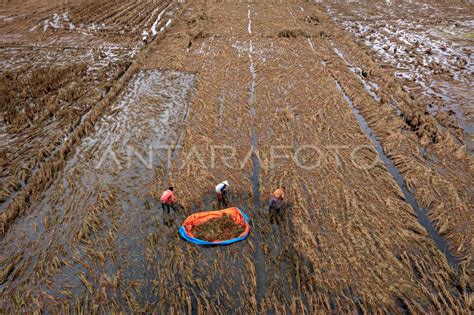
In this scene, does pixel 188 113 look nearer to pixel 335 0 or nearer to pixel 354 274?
pixel 354 274

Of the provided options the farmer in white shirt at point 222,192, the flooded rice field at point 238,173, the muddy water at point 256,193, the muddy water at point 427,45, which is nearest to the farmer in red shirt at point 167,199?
the flooded rice field at point 238,173

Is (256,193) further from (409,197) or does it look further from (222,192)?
(409,197)

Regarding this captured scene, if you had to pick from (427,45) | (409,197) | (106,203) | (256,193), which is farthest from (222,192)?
(427,45)

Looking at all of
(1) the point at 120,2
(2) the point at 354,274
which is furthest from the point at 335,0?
(2) the point at 354,274

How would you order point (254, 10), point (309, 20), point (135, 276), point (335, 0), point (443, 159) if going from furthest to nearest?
point (335, 0) < point (254, 10) < point (309, 20) < point (443, 159) < point (135, 276)

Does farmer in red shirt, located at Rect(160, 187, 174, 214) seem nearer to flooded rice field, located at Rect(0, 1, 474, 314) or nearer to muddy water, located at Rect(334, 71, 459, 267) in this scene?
flooded rice field, located at Rect(0, 1, 474, 314)

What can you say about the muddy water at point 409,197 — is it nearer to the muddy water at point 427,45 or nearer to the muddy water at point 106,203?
the muddy water at point 427,45
